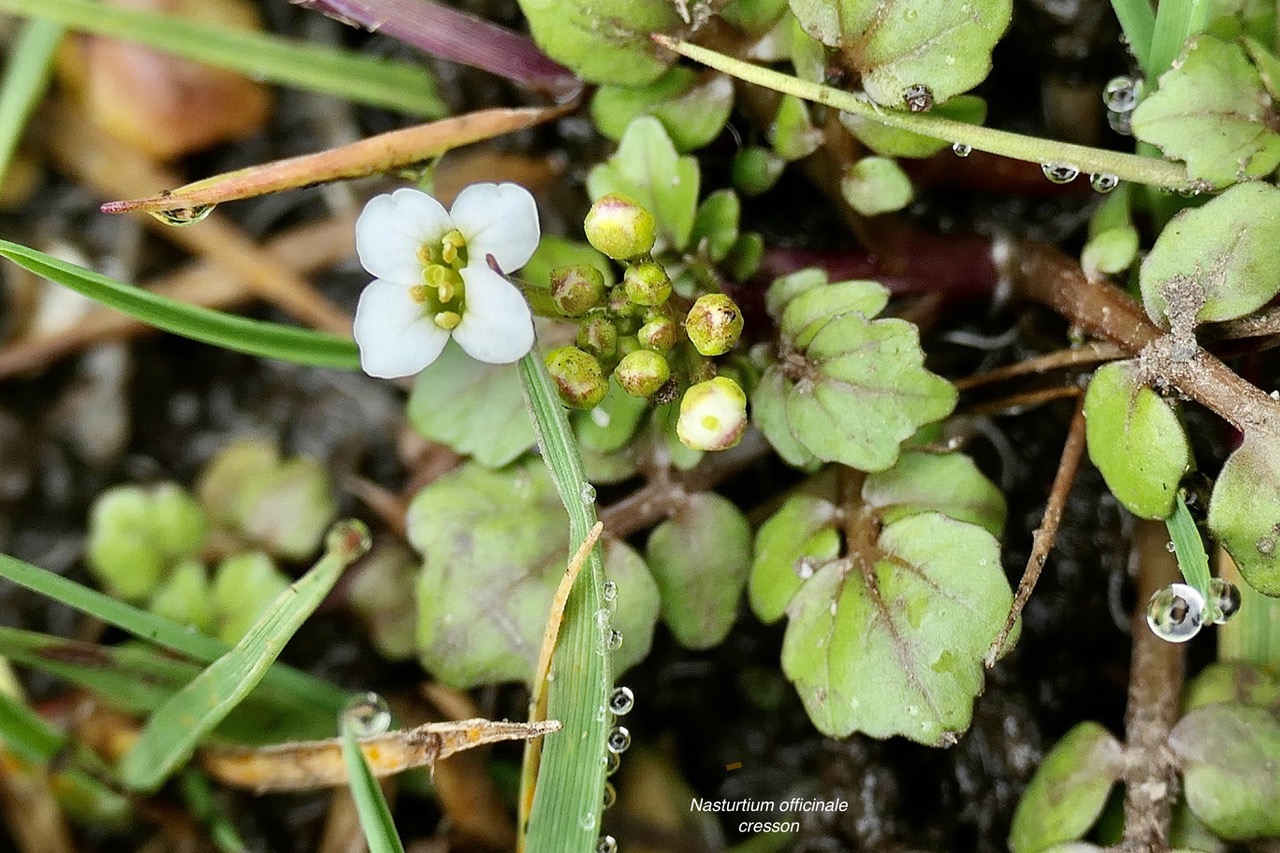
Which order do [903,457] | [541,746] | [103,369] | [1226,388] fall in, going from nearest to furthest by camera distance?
1. [1226,388]
2. [541,746]
3. [903,457]
4. [103,369]

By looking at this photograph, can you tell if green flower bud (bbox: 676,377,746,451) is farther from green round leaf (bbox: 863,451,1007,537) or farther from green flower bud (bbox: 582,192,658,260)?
green round leaf (bbox: 863,451,1007,537)

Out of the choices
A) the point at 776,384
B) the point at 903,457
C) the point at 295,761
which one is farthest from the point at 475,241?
the point at 295,761

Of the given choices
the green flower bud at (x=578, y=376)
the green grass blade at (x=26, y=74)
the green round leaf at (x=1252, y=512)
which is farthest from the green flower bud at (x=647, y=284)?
the green grass blade at (x=26, y=74)

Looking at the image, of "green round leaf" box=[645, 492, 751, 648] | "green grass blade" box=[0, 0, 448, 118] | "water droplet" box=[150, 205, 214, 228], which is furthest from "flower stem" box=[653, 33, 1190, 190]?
"green grass blade" box=[0, 0, 448, 118]

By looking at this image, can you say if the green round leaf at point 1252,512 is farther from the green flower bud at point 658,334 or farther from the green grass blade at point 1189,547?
the green flower bud at point 658,334

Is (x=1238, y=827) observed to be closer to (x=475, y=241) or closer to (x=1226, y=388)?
(x=1226, y=388)
